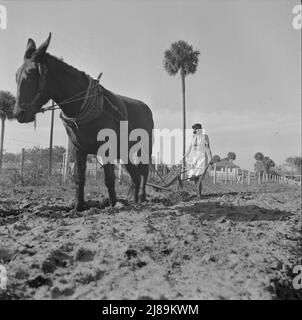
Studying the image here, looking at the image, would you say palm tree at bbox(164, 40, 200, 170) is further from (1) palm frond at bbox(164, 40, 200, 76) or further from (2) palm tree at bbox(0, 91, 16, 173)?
(2) palm tree at bbox(0, 91, 16, 173)

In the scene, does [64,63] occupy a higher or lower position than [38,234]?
higher

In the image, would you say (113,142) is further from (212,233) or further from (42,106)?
(212,233)

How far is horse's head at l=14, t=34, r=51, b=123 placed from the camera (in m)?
4.31

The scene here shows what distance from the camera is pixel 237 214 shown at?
5.09 metres

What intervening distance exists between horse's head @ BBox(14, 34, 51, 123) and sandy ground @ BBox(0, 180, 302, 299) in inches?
50.9

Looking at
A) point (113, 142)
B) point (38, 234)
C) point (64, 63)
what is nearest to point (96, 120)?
point (113, 142)

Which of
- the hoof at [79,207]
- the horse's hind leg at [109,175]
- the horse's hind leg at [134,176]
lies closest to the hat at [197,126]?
the horse's hind leg at [134,176]

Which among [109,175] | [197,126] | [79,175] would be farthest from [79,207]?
[197,126]

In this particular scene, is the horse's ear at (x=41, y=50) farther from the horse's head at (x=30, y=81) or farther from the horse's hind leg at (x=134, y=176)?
the horse's hind leg at (x=134, y=176)

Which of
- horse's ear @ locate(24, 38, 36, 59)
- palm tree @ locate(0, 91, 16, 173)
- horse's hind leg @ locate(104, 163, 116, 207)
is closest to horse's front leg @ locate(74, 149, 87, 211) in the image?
horse's hind leg @ locate(104, 163, 116, 207)

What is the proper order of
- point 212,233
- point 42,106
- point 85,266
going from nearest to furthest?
point 85,266
point 212,233
point 42,106

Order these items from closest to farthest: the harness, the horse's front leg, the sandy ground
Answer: the sandy ground
the harness
the horse's front leg

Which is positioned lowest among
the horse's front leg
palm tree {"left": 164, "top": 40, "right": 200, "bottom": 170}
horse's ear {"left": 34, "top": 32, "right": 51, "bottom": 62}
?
the horse's front leg
